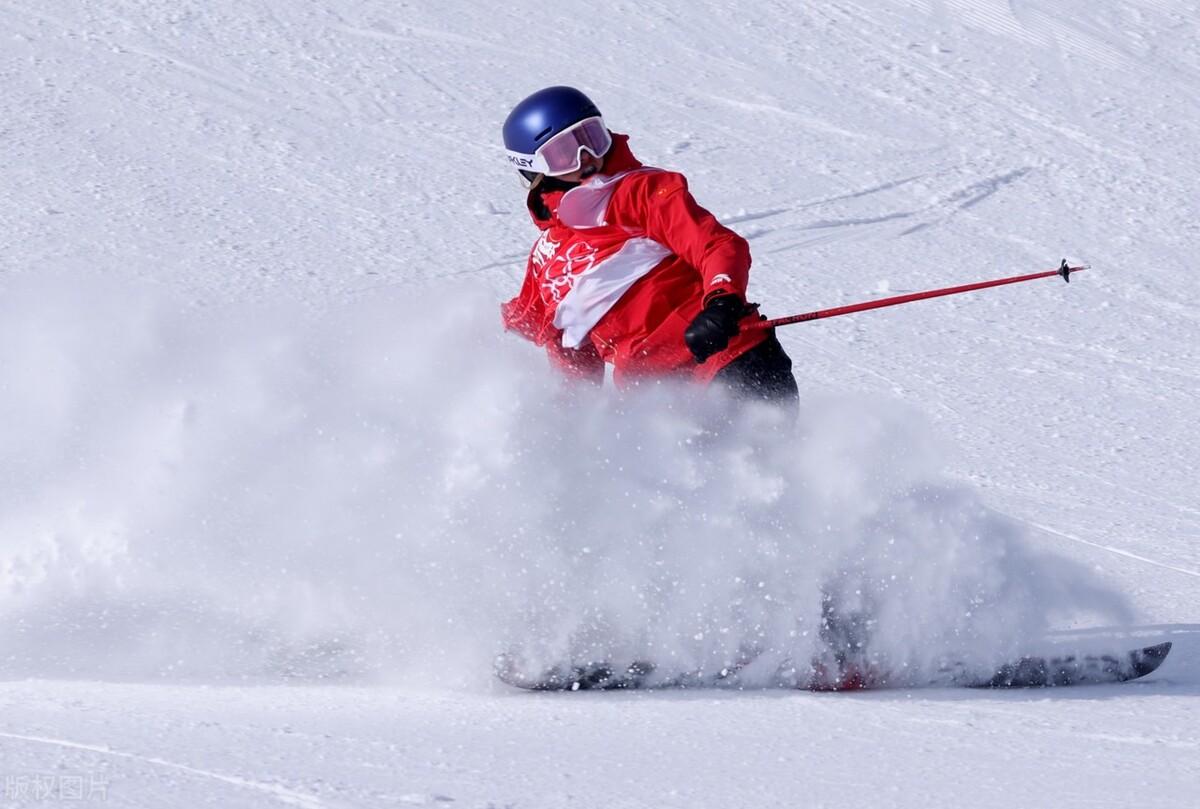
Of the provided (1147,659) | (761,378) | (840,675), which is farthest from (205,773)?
(1147,659)

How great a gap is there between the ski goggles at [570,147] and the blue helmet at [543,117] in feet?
0.04

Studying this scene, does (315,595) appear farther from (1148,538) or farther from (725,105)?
(725,105)

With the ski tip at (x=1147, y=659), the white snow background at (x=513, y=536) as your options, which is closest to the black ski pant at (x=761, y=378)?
the white snow background at (x=513, y=536)

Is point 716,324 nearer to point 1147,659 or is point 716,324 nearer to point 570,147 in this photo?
point 570,147

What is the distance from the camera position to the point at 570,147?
4.39 meters

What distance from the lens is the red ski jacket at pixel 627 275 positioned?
437 cm

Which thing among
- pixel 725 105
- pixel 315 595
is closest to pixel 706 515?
pixel 315 595

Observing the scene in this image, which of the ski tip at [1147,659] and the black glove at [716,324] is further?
the ski tip at [1147,659]

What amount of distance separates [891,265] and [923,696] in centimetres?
→ 524

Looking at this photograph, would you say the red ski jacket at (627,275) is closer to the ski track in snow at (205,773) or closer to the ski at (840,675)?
the ski at (840,675)

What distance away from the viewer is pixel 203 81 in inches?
406

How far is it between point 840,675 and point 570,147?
5.28 ft

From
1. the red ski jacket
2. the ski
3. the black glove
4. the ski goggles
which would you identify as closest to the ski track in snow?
the ski

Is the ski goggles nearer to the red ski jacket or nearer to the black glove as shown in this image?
the red ski jacket
